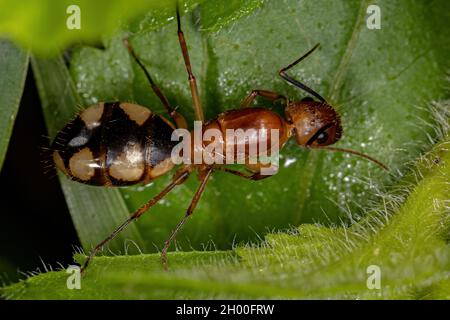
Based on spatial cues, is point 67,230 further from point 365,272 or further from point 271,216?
point 365,272

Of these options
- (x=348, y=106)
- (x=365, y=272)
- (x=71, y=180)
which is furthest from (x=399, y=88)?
(x=71, y=180)

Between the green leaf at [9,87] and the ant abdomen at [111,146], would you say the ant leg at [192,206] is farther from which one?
the green leaf at [9,87]

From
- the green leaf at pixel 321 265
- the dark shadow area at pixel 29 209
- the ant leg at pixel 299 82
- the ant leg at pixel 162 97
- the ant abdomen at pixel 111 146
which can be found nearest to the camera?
the green leaf at pixel 321 265

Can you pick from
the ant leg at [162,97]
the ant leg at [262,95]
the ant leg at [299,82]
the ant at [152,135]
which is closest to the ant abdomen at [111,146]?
the ant at [152,135]

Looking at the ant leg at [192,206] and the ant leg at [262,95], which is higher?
the ant leg at [262,95]

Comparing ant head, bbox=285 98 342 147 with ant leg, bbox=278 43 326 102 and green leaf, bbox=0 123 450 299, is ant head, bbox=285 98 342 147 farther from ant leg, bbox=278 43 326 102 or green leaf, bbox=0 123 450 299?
green leaf, bbox=0 123 450 299

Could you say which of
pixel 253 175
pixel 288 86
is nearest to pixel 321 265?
pixel 253 175

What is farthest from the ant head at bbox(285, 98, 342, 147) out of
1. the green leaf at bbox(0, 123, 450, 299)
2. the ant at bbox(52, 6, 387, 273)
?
the green leaf at bbox(0, 123, 450, 299)
